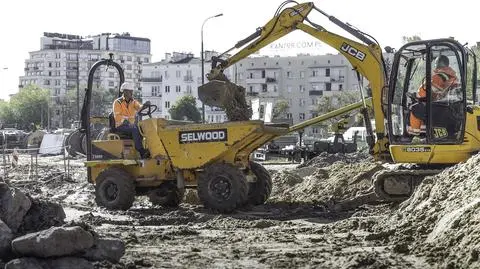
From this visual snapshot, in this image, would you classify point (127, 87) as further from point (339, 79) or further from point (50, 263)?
point (339, 79)

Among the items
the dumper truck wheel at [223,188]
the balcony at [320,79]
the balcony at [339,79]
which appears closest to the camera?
the dumper truck wheel at [223,188]

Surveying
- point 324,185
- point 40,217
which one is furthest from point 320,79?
point 40,217

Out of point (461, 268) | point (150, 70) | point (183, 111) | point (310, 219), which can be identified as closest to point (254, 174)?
point (310, 219)

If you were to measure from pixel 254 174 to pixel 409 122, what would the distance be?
3.19 m

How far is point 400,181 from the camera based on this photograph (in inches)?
533

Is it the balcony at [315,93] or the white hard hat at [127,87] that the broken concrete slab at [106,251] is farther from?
the balcony at [315,93]

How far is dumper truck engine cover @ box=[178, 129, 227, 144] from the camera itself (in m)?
14.4

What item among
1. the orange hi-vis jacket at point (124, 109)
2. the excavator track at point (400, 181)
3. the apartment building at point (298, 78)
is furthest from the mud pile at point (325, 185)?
the apartment building at point (298, 78)

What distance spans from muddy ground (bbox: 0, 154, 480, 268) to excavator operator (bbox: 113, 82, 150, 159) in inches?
52.4

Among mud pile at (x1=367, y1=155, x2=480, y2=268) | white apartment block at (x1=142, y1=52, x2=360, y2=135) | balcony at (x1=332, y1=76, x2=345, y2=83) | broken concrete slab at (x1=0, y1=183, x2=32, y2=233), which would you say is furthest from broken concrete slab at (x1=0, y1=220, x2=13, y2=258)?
balcony at (x1=332, y1=76, x2=345, y2=83)

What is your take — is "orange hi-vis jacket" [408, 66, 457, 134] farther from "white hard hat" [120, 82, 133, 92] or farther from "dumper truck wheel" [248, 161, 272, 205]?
"white hard hat" [120, 82, 133, 92]

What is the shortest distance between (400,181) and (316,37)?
4.10m

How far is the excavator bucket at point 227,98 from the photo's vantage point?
49.6 ft

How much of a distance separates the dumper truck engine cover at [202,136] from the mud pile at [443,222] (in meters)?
3.97
